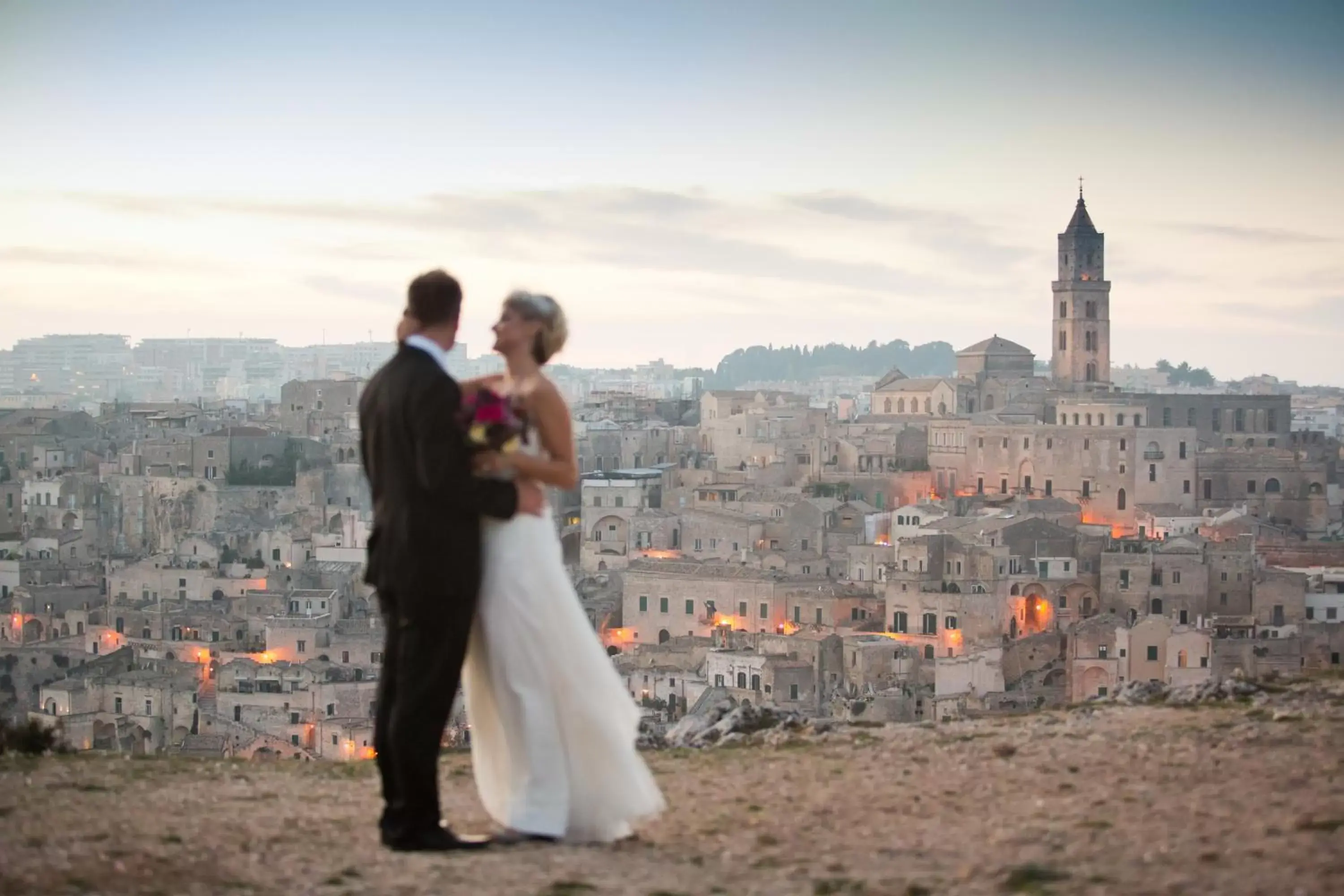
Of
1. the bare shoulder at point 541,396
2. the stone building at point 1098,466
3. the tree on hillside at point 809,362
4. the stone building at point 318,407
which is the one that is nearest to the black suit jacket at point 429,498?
the bare shoulder at point 541,396

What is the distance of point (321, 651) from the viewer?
33.9 meters

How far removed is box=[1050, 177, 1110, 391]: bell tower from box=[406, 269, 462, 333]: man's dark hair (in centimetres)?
5805

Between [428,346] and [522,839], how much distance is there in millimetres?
1693

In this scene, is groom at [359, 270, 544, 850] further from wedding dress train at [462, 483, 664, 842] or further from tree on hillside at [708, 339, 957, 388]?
tree on hillside at [708, 339, 957, 388]

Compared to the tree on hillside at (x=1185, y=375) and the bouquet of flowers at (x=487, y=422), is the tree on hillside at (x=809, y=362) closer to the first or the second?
the tree on hillside at (x=1185, y=375)

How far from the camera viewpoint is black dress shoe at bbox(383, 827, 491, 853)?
578cm

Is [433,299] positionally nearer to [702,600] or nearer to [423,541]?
[423,541]

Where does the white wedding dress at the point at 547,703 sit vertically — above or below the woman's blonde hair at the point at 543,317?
below

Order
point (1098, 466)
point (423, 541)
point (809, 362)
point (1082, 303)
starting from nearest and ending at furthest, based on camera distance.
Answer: point (423, 541) < point (1098, 466) < point (1082, 303) < point (809, 362)

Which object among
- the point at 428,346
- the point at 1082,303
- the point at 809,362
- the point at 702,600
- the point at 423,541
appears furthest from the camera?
the point at 809,362

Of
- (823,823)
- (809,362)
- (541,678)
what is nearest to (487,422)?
(541,678)

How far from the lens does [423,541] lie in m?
5.66

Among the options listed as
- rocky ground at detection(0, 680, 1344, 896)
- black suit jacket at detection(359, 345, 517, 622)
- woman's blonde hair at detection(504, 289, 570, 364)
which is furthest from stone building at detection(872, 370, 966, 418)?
black suit jacket at detection(359, 345, 517, 622)

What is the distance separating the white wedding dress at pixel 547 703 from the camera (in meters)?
5.81
